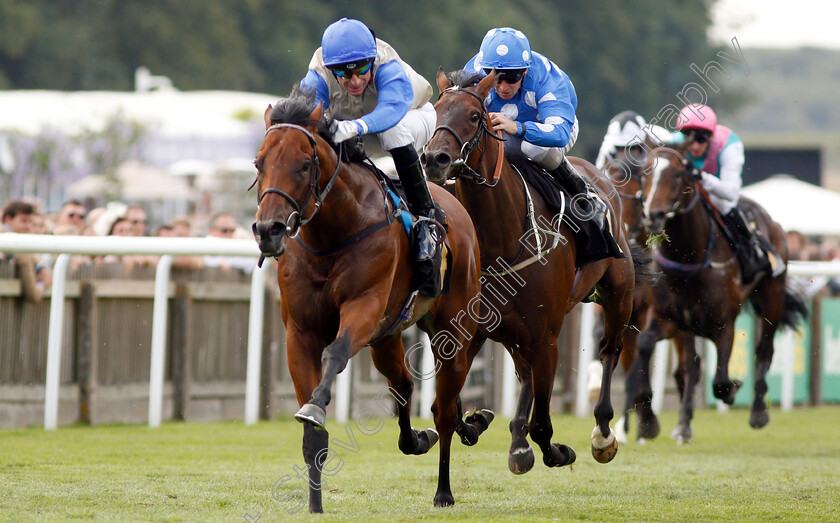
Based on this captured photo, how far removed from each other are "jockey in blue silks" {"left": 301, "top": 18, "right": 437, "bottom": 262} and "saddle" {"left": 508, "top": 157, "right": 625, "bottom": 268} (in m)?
0.98

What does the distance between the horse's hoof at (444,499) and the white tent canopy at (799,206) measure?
12980 mm

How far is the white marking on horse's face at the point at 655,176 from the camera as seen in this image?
8.67 meters

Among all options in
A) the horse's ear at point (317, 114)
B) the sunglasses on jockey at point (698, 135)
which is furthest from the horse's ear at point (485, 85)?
the sunglasses on jockey at point (698, 135)

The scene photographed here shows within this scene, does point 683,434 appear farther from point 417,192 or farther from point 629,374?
point 417,192

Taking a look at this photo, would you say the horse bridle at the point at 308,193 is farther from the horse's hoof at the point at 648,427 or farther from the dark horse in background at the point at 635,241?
the horse's hoof at the point at 648,427

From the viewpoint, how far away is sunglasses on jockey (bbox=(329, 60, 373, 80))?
5.46 metres

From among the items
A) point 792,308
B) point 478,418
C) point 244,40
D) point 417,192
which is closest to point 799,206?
point 792,308

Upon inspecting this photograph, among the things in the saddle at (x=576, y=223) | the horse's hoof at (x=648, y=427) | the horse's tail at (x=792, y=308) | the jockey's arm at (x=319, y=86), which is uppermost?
the jockey's arm at (x=319, y=86)

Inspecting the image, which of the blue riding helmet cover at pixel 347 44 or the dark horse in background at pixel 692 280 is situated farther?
the dark horse in background at pixel 692 280

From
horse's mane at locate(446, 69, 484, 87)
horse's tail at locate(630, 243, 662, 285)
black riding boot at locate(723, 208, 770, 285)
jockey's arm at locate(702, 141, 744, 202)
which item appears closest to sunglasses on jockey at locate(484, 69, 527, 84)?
horse's mane at locate(446, 69, 484, 87)

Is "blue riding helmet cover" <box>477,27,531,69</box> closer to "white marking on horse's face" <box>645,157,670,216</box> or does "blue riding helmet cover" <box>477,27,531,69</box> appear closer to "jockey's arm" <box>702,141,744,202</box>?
"white marking on horse's face" <box>645,157,670,216</box>

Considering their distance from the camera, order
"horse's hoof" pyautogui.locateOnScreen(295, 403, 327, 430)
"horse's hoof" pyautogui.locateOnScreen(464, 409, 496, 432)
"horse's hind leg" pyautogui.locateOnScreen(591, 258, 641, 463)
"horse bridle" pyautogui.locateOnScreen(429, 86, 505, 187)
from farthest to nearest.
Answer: "horse's hind leg" pyautogui.locateOnScreen(591, 258, 641, 463)
"horse's hoof" pyautogui.locateOnScreen(464, 409, 496, 432)
"horse bridle" pyautogui.locateOnScreen(429, 86, 505, 187)
"horse's hoof" pyautogui.locateOnScreen(295, 403, 327, 430)

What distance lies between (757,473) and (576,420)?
12.6 ft

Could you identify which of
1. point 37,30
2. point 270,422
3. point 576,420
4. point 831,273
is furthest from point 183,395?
point 37,30
